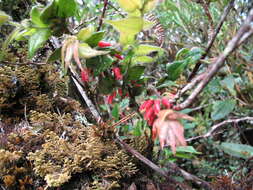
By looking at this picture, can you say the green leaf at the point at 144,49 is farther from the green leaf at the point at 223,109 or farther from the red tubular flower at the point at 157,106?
the green leaf at the point at 223,109

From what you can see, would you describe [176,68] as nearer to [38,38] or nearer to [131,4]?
[131,4]

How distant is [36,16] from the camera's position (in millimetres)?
577

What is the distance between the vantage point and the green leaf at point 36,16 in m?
0.56

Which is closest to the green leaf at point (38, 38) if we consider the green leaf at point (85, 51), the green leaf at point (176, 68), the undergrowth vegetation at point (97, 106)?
the undergrowth vegetation at point (97, 106)

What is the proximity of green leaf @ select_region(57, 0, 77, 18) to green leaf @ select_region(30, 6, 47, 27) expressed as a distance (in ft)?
0.15

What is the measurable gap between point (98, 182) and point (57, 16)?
1.45 ft

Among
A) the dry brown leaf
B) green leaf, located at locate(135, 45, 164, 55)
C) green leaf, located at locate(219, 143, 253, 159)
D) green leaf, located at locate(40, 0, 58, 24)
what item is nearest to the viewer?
the dry brown leaf

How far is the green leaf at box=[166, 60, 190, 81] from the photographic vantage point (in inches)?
27.2

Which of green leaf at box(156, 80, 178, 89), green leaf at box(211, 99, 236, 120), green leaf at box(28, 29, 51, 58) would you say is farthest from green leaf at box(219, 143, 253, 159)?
green leaf at box(28, 29, 51, 58)

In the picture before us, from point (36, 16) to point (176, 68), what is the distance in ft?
1.22

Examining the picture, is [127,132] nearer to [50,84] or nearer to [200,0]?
[50,84]

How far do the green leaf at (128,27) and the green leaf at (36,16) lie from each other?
0.53 feet

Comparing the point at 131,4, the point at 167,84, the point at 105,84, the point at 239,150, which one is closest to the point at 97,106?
the point at 105,84

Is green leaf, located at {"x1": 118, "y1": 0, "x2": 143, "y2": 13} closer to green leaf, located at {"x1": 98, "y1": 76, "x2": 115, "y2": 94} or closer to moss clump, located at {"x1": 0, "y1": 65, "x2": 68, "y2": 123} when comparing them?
green leaf, located at {"x1": 98, "y1": 76, "x2": 115, "y2": 94}
